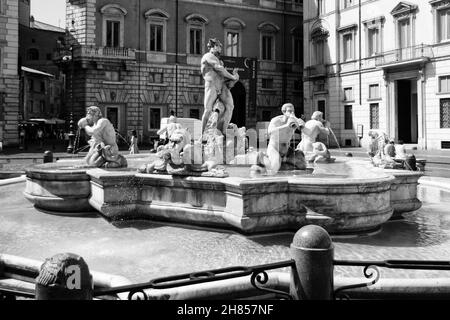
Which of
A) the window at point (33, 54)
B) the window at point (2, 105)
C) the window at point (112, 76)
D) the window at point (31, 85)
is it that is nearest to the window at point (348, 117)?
the window at point (112, 76)

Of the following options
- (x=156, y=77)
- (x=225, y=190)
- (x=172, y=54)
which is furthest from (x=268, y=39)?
(x=225, y=190)

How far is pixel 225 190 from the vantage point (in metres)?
6.55

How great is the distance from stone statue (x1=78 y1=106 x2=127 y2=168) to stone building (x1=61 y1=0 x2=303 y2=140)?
22804mm

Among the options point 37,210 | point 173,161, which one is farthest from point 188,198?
point 37,210

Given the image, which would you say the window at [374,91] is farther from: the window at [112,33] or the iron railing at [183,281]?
the iron railing at [183,281]

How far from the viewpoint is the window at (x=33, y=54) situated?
57.1 meters

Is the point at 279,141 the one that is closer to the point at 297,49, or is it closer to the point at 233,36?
the point at 233,36

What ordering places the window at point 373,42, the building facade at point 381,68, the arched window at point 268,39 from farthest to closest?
1. the arched window at point 268,39
2. the window at point 373,42
3. the building facade at point 381,68

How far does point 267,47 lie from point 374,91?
11.1m

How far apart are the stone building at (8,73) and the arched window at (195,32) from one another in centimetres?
1216

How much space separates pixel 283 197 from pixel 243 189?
26.6 inches

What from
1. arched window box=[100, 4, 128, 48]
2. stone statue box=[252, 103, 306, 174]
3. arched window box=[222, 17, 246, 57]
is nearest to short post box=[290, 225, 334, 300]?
stone statue box=[252, 103, 306, 174]

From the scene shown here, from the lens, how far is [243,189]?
6.09 metres

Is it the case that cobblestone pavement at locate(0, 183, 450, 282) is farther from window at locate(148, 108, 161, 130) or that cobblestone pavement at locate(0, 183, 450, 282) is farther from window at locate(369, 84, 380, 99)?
window at locate(148, 108, 161, 130)
